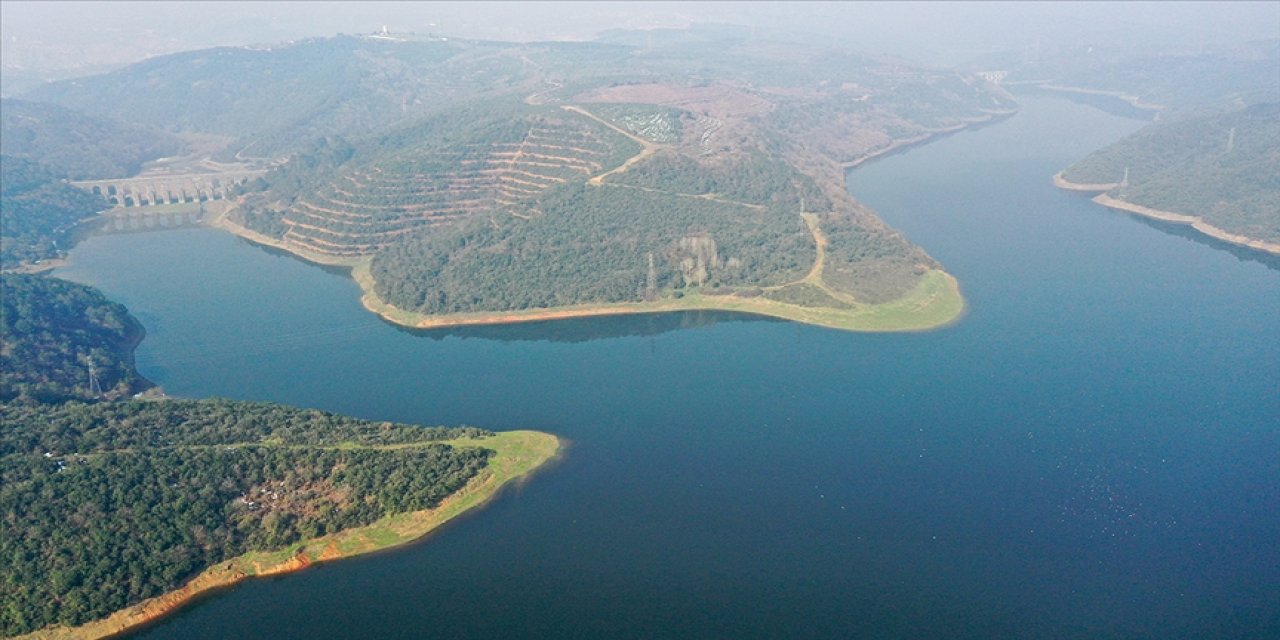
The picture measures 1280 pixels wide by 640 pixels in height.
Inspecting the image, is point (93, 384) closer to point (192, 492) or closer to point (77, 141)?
point (192, 492)

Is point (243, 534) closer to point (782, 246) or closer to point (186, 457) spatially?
point (186, 457)

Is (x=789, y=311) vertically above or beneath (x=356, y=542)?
above

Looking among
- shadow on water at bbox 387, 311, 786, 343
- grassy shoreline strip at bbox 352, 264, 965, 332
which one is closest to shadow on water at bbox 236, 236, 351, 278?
grassy shoreline strip at bbox 352, 264, 965, 332

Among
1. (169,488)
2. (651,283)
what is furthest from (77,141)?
(169,488)

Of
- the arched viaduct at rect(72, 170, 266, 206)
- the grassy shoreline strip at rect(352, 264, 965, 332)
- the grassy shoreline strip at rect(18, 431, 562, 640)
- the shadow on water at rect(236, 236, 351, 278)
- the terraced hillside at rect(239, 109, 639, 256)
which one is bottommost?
the grassy shoreline strip at rect(18, 431, 562, 640)

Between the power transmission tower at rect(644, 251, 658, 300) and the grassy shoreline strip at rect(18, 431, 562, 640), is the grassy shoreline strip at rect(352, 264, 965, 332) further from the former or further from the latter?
the grassy shoreline strip at rect(18, 431, 562, 640)

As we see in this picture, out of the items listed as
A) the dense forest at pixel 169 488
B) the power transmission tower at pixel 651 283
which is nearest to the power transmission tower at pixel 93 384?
the dense forest at pixel 169 488
